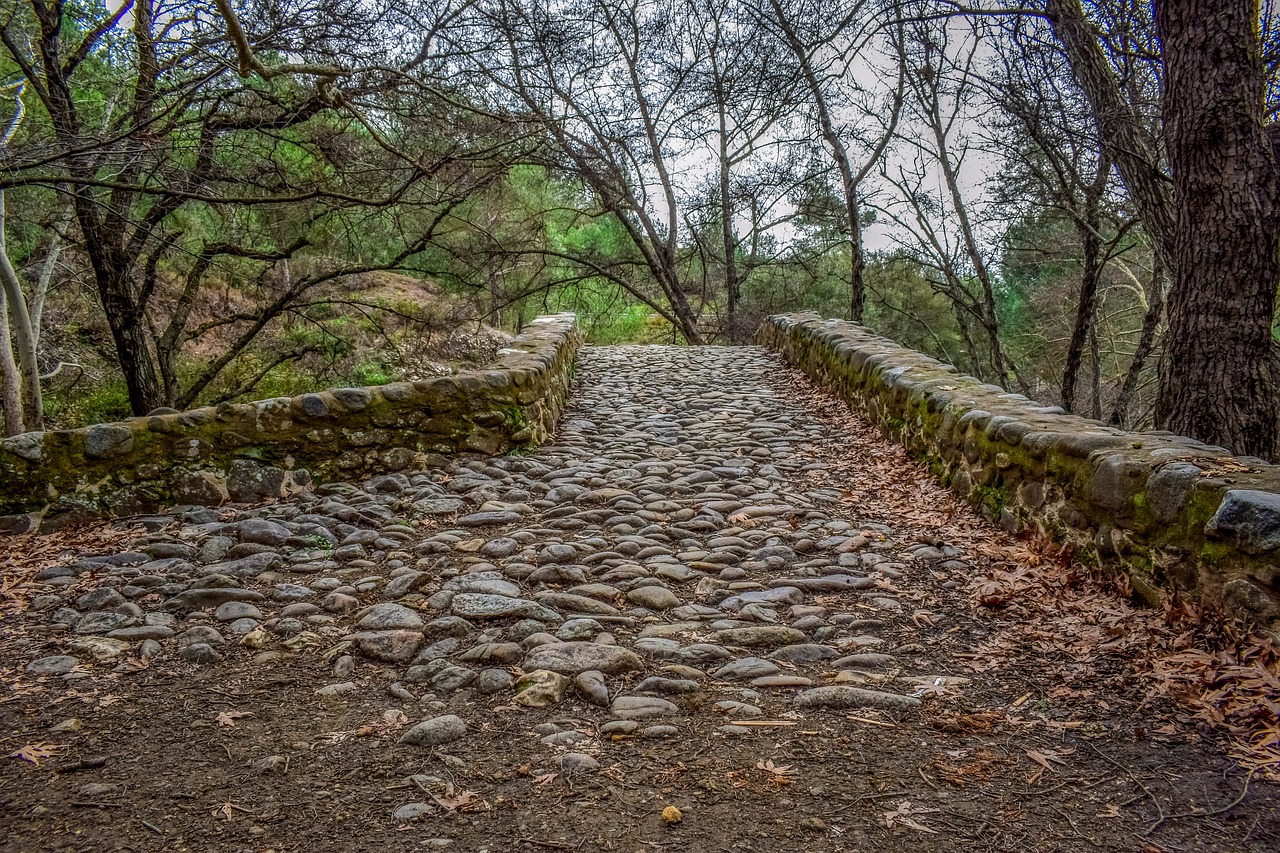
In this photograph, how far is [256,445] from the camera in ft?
15.7

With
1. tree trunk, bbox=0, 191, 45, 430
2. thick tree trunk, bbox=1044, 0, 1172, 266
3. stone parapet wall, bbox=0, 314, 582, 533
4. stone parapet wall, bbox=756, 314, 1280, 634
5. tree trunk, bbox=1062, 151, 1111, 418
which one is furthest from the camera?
tree trunk, bbox=1062, 151, 1111, 418

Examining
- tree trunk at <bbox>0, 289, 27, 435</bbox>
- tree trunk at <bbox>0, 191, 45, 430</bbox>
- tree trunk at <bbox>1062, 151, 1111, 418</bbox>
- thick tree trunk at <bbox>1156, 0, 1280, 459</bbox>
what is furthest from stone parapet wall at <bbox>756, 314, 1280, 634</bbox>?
tree trunk at <bbox>0, 289, 27, 435</bbox>

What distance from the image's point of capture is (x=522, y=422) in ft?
20.2

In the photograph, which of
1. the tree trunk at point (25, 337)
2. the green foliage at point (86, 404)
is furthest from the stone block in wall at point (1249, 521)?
the green foliage at point (86, 404)

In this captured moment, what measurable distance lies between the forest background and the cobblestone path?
2245mm

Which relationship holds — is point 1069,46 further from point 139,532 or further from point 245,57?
point 139,532

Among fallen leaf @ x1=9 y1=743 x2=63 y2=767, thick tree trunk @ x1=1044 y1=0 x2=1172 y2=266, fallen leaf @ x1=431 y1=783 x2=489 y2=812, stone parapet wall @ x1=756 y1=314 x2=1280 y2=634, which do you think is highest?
thick tree trunk @ x1=1044 y1=0 x2=1172 y2=266

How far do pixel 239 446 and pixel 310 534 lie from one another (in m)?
1.05

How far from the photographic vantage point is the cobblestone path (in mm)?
1924

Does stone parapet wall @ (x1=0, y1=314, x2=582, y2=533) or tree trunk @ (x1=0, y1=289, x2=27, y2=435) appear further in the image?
tree trunk @ (x1=0, y1=289, x2=27, y2=435)

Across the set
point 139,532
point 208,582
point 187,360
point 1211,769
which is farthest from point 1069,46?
point 187,360

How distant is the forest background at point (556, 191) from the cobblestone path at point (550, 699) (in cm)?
225

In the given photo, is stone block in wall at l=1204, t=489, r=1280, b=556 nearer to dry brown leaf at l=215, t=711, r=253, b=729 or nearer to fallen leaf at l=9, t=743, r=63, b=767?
dry brown leaf at l=215, t=711, r=253, b=729

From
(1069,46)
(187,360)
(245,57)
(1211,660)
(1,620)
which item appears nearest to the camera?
(1211,660)
